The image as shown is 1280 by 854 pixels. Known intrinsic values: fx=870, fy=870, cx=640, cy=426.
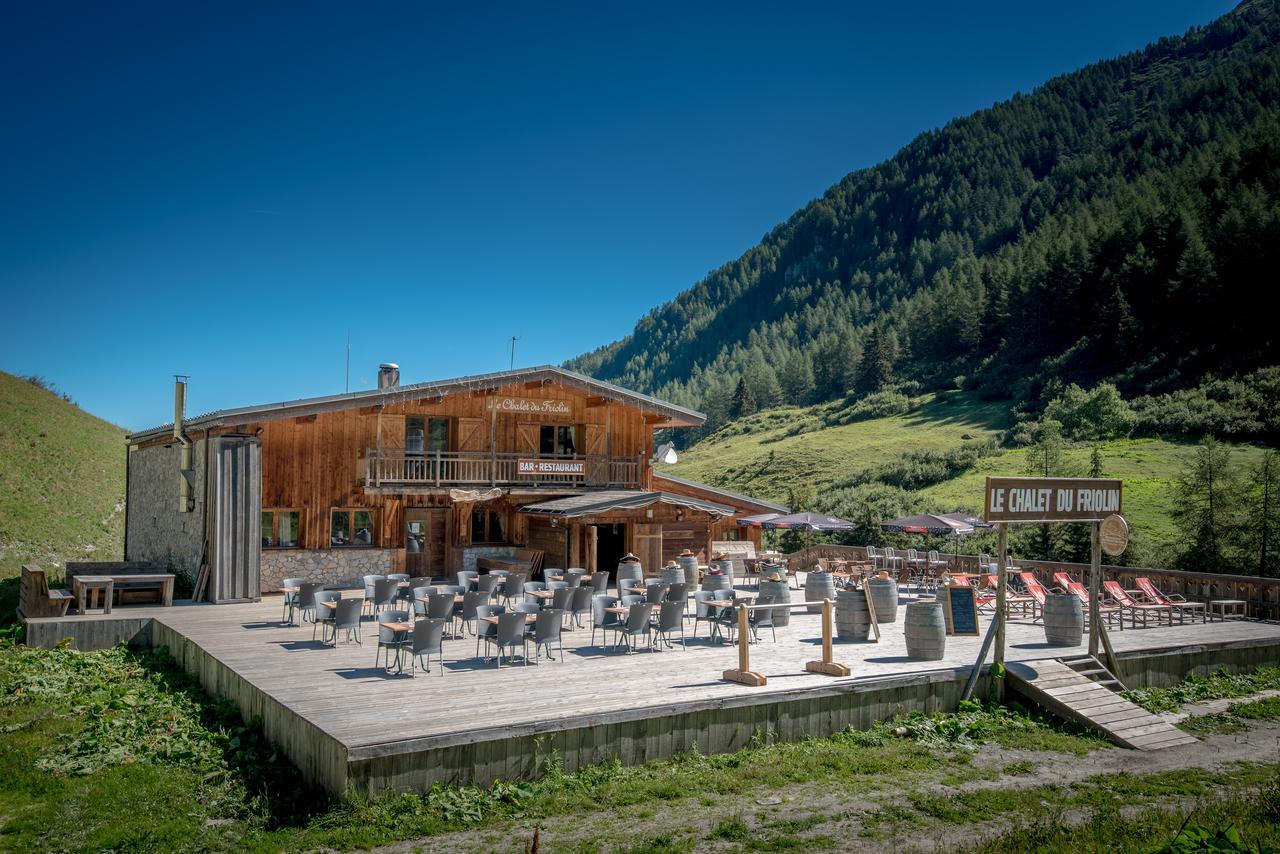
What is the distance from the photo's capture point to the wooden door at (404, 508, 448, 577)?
75.0 ft

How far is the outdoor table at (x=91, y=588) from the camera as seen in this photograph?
16.0 m

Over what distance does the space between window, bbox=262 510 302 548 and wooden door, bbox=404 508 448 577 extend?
2.83 m

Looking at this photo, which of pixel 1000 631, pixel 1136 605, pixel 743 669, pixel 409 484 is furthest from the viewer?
pixel 409 484

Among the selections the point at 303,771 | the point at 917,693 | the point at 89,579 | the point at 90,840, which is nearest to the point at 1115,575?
the point at 917,693

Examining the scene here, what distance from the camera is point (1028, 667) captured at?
40.7 ft

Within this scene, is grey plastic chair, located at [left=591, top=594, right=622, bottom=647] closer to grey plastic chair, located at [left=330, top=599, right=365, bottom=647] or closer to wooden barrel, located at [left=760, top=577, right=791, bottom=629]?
wooden barrel, located at [left=760, top=577, right=791, bottom=629]

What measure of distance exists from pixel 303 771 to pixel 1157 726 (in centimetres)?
1057

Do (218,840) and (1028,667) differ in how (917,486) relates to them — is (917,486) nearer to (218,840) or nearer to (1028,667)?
(1028,667)

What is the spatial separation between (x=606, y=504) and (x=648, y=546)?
1919mm

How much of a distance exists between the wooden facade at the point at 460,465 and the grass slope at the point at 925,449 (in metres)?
14.6

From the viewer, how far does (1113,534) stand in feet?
42.8

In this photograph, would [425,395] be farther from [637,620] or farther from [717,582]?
[637,620]

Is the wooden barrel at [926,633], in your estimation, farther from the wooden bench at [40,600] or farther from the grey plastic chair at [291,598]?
the wooden bench at [40,600]

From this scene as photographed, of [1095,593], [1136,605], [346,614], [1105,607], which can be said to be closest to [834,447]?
[1105,607]
